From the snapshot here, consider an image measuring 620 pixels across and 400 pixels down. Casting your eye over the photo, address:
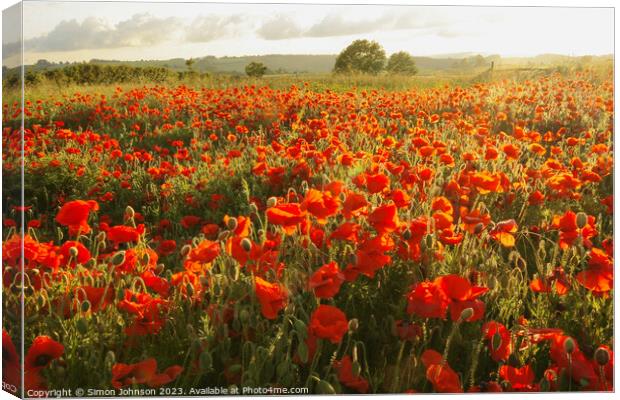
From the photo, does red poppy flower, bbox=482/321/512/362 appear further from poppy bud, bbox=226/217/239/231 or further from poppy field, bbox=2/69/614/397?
poppy bud, bbox=226/217/239/231

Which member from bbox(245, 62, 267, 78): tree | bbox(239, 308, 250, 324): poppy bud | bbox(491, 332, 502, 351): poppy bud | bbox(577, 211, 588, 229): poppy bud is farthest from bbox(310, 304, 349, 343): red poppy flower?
bbox(577, 211, 588, 229): poppy bud

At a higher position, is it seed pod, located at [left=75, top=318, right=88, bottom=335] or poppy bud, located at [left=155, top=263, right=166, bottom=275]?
poppy bud, located at [left=155, top=263, right=166, bottom=275]

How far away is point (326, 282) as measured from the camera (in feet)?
12.8

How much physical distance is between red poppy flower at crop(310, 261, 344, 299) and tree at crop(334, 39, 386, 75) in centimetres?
90

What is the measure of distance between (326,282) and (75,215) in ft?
3.38

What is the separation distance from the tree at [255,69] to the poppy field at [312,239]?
72 mm

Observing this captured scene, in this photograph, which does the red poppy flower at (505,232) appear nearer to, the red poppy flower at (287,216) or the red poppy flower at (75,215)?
the red poppy flower at (287,216)

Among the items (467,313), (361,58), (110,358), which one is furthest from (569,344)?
(110,358)

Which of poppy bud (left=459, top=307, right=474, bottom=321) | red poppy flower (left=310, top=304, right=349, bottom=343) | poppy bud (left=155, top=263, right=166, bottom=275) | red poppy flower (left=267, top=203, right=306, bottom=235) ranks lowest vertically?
red poppy flower (left=310, top=304, right=349, bottom=343)

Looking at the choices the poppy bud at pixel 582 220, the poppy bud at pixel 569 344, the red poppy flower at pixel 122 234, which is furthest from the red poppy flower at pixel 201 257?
the poppy bud at pixel 582 220

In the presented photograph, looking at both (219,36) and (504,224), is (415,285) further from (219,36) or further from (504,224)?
(219,36)

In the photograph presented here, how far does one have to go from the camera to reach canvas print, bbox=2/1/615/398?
3.86 metres

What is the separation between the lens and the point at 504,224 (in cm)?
418

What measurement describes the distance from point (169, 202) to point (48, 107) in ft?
2.05
